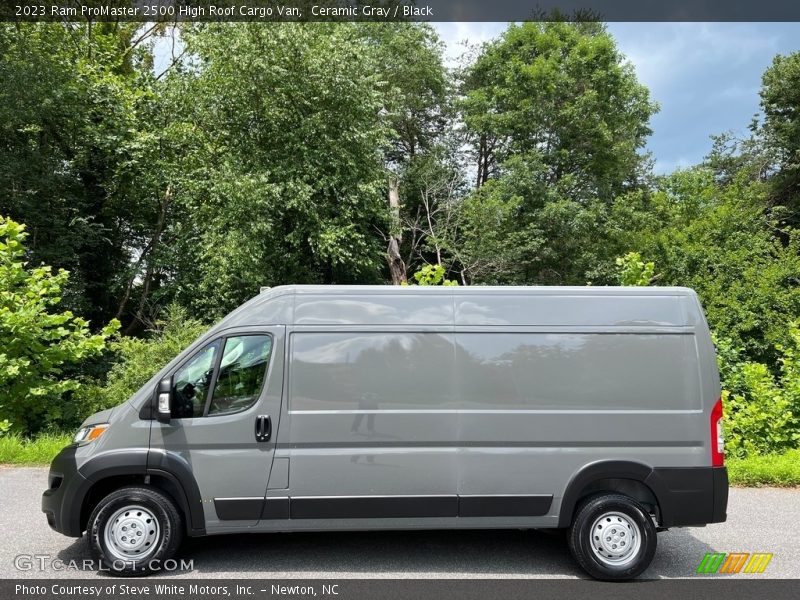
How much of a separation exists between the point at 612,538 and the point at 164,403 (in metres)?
3.62

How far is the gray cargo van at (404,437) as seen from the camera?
4871mm

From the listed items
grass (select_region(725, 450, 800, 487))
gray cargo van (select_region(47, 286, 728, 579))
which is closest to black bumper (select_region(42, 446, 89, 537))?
gray cargo van (select_region(47, 286, 728, 579))

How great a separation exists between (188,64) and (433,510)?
2041 centimetres

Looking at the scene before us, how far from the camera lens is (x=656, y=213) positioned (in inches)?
965

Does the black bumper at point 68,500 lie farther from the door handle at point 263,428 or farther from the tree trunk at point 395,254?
the tree trunk at point 395,254

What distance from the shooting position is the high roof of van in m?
5.12

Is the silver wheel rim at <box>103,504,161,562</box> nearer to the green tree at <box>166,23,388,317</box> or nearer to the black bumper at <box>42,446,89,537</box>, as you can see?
the black bumper at <box>42,446,89,537</box>

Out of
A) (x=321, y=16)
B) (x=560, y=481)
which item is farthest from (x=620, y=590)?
(x=321, y=16)

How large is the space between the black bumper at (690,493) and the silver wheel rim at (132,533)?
3846mm

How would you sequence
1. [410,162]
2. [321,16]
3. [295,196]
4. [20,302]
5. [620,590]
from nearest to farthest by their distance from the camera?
[620,590]
[20,302]
[295,196]
[321,16]
[410,162]

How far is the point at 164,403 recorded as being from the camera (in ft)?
15.9

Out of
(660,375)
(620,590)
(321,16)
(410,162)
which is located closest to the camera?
(620,590)

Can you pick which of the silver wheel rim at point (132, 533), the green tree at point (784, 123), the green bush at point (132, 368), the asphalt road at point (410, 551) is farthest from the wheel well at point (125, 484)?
the green tree at point (784, 123)

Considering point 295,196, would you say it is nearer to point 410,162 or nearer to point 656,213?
point 410,162
